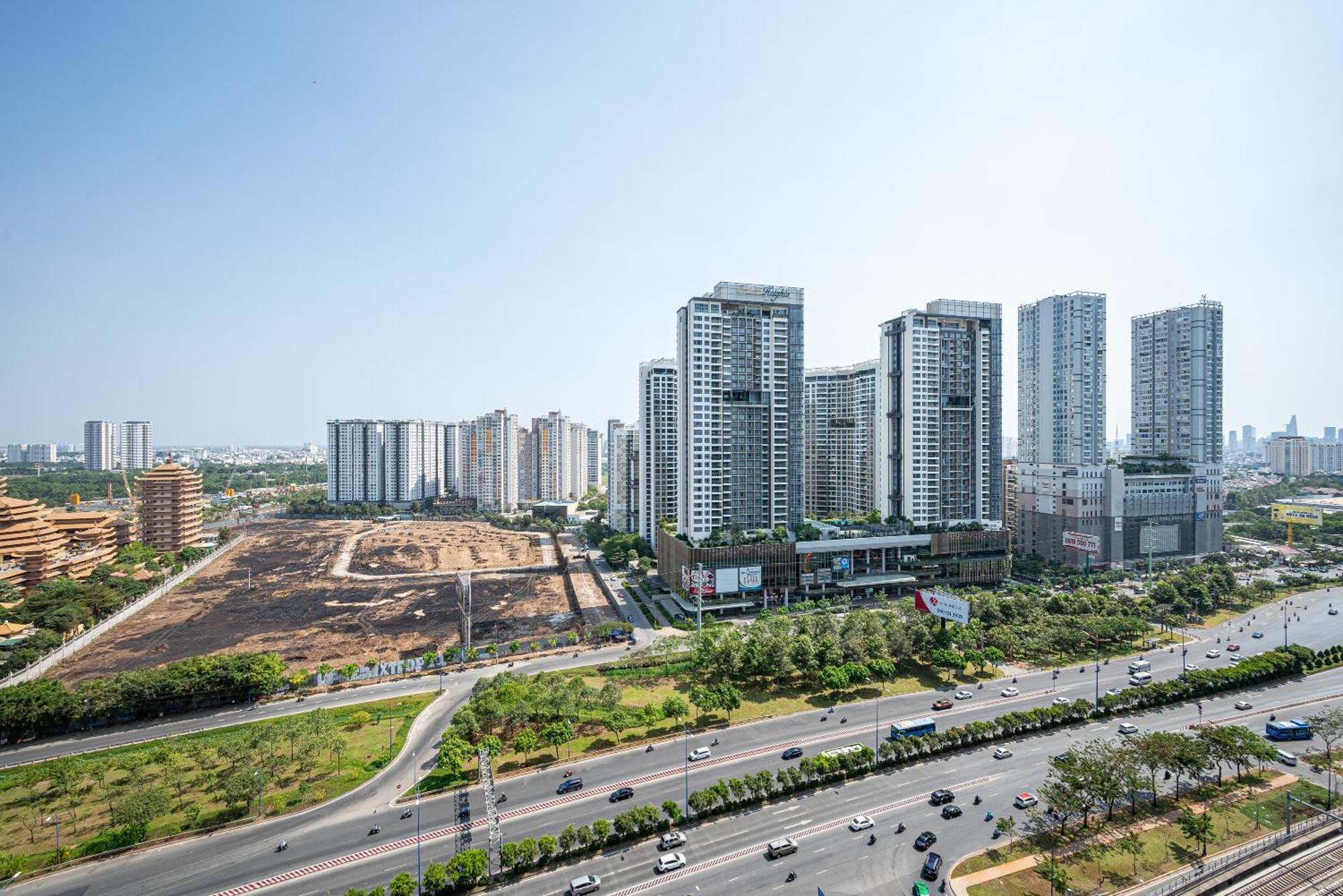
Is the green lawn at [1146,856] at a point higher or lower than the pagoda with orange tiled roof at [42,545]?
lower

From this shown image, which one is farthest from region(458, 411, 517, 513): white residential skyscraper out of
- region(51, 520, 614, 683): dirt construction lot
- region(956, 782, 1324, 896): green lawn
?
region(956, 782, 1324, 896): green lawn

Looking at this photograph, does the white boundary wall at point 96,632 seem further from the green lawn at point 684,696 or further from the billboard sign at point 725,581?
the billboard sign at point 725,581

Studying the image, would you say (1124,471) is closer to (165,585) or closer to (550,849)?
(550,849)

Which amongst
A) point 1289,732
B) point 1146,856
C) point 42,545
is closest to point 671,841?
point 1146,856

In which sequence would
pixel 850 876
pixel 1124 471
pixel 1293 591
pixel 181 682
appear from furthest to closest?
1. pixel 1124 471
2. pixel 1293 591
3. pixel 181 682
4. pixel 850 876

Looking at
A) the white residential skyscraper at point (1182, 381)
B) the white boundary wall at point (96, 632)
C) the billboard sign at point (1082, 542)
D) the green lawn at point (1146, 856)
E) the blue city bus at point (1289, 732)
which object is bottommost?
the white boundary wall at point (96, 632)

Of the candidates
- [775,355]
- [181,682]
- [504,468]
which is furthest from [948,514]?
[504,468]

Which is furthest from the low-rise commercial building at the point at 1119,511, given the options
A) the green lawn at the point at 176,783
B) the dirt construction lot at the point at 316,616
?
the green lawn at the point at 176,783
